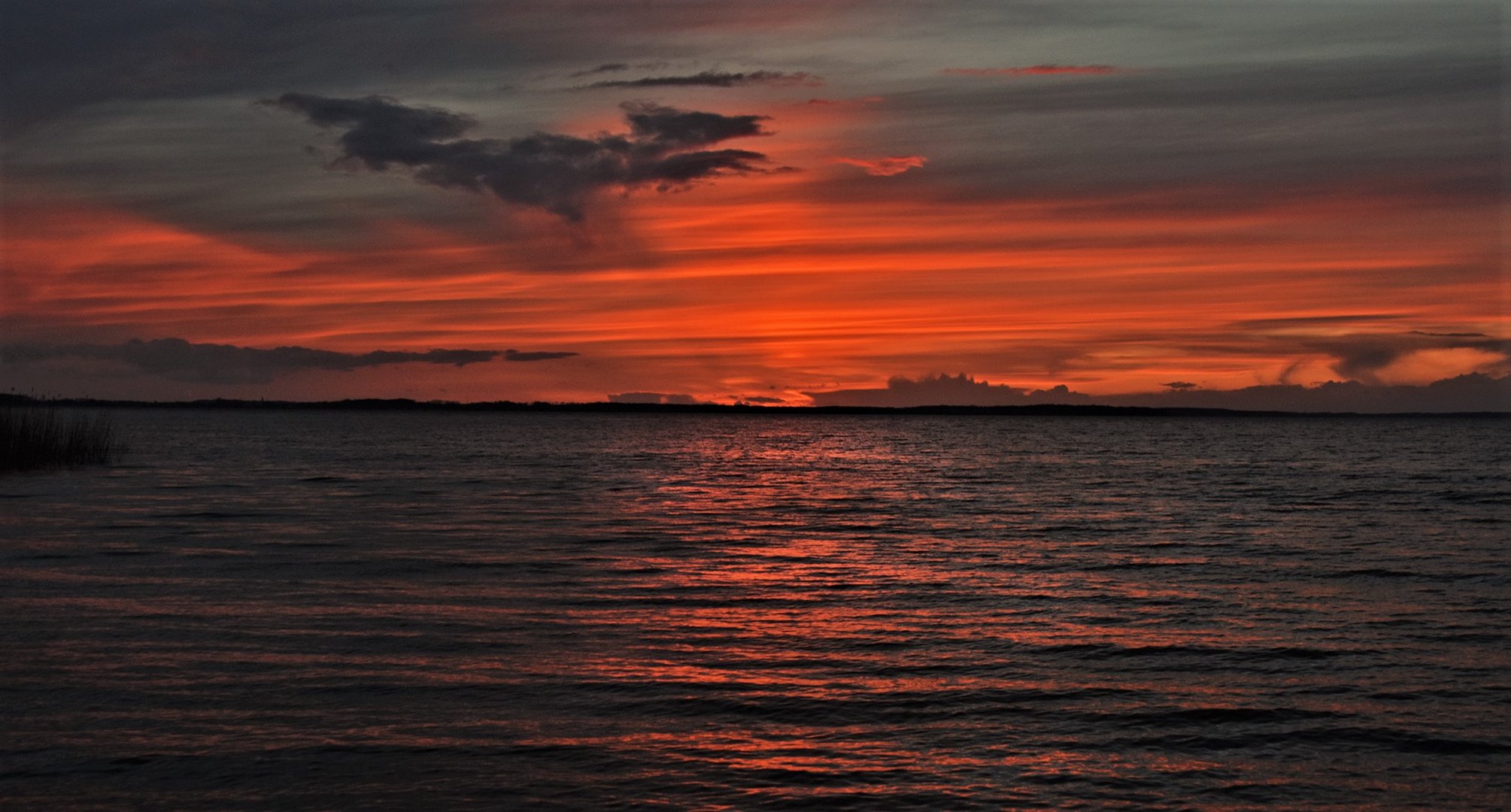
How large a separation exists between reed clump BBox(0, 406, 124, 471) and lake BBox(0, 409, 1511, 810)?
17918 mm

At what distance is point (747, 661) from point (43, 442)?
53134 millimetres

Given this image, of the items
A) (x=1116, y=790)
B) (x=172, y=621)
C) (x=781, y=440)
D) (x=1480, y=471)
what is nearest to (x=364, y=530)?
(x=172, y=621)

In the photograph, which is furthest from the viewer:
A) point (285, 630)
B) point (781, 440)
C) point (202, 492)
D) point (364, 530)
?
point (781, 440)

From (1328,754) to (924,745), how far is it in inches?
165

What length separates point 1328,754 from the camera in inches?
506

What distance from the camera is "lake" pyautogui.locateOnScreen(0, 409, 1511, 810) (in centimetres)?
1184

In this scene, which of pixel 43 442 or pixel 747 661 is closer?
pixel 747 661

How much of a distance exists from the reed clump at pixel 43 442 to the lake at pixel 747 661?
17.9 meters

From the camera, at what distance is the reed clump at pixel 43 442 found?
56.0m

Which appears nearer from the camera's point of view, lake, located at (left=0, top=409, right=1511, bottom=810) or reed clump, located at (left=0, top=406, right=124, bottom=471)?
lake, located at (left=0, top=409, right=1511, bottom=810)

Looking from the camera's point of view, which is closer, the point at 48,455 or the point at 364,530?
the point at 364,530

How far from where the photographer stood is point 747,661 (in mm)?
17234

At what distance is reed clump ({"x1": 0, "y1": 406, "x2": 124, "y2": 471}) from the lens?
184ft

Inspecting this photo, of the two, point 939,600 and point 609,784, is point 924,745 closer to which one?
point 609,784
